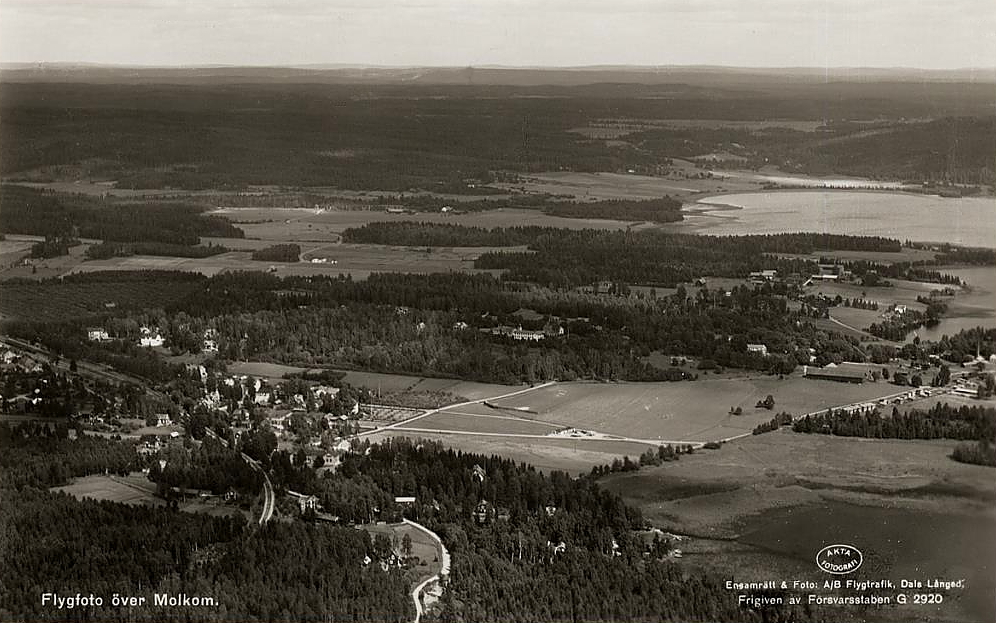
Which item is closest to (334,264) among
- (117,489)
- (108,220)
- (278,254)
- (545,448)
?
(278,254)

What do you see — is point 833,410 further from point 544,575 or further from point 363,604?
point 363,604

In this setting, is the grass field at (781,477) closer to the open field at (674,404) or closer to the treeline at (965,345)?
the open field at (674,404)

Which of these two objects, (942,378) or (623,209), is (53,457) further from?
(623,209)

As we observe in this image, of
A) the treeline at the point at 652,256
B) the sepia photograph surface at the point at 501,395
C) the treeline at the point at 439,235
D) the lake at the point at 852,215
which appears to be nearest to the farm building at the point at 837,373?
the sepia photograph surface at the point at 501,395

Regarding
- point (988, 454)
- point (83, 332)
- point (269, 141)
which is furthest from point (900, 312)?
point (269, 141)

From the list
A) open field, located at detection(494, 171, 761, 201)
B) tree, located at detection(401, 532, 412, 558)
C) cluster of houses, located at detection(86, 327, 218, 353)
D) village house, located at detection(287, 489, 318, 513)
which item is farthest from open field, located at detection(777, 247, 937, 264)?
tree, located at detection(401, 532, 412, 558)

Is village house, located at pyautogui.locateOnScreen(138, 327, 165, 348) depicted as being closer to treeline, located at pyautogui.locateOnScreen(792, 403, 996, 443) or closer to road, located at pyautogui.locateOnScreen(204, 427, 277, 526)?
road, located at pyautogui.locateOnScreen(204, 427, 277, 526)
